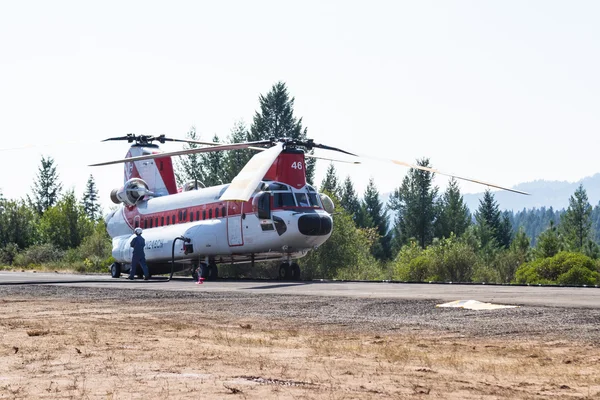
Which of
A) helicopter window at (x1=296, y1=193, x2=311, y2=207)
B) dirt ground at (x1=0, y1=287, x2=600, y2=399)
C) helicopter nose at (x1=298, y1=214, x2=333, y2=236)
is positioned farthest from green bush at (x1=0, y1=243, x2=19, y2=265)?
dirt ground at (x1=0, y1=287, x2=600, y2=399)

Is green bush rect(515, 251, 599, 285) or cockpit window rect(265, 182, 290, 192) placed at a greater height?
cockpit window rect(265, 182, 290, 192)

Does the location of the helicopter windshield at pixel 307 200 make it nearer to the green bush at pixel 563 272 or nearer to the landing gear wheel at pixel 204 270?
the landing gear wheel at pixel 204 270

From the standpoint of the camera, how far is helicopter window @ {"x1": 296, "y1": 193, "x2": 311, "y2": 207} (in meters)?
32.3

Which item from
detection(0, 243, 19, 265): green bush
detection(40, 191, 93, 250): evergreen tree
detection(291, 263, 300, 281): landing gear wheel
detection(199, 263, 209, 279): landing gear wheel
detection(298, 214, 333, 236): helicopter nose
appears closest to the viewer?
detection(298, 214, 333, 236): helicopter nose

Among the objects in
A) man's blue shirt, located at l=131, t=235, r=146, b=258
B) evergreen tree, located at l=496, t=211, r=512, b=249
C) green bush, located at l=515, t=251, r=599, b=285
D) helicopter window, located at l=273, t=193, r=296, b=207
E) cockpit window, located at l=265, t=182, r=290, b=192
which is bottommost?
green bush, located at l=515, t=251, r=599, b=285

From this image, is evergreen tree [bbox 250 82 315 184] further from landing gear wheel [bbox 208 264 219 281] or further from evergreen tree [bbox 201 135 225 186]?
landing gear wheel [bbox 208 264 219 281]

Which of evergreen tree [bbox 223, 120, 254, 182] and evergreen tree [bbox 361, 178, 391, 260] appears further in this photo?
evergreen tree [bbox 361, 178, 391, 260]

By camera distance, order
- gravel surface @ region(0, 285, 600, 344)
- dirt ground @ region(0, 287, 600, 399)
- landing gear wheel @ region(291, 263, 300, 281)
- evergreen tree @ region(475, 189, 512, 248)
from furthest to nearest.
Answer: evergreen tree @ region(475, 189, 512, 248) < landing gear wheel @ region(291, 263, 300, 281) < gravel surface @ region(0, 285, 600, 344) < dirt ground @ region(0, 287, 600, 399)

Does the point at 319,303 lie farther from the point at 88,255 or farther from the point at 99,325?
the point at 88,255

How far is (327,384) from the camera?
809cm

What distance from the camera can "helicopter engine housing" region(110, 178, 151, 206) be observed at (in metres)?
41.8

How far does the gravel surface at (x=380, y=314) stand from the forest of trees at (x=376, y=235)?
1884 cm

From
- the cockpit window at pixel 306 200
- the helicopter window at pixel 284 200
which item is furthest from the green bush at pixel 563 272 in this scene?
the helicopter window at pixel 284 200

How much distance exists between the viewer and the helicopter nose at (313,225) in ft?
103
